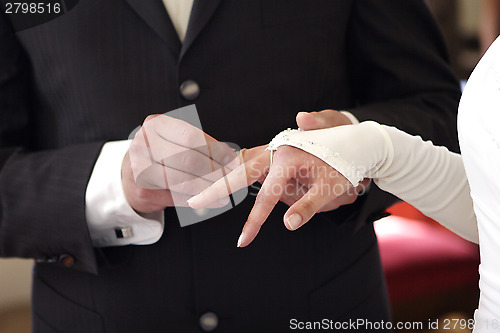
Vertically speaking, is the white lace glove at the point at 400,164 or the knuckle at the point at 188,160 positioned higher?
the knuckle at the point at 188,160

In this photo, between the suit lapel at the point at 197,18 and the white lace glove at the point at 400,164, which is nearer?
the white lace glove at the point at 400,164

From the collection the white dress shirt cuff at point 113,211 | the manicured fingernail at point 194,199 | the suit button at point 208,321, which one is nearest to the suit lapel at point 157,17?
the white dress shirt cuff at point 113,211

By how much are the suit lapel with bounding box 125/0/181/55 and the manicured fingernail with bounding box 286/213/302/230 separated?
0.35 metres

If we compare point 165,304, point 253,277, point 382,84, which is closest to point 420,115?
point 382,84

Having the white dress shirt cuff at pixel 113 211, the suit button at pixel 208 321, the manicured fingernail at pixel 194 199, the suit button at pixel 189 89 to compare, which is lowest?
the suit button at pixel 208 321

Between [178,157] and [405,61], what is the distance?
448 mm

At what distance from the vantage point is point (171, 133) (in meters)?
0.61

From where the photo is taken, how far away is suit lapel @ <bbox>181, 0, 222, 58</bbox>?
2.39 ft

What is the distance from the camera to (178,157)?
1.99 feet

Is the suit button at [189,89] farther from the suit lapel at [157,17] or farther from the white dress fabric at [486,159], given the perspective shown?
the white dress fabric at [486,159]

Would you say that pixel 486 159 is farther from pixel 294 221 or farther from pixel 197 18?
pixel 197 18

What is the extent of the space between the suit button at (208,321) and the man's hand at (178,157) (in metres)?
0.23

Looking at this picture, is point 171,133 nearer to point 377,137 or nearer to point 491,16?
point 377,137

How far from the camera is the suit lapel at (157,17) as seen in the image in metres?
0.73
